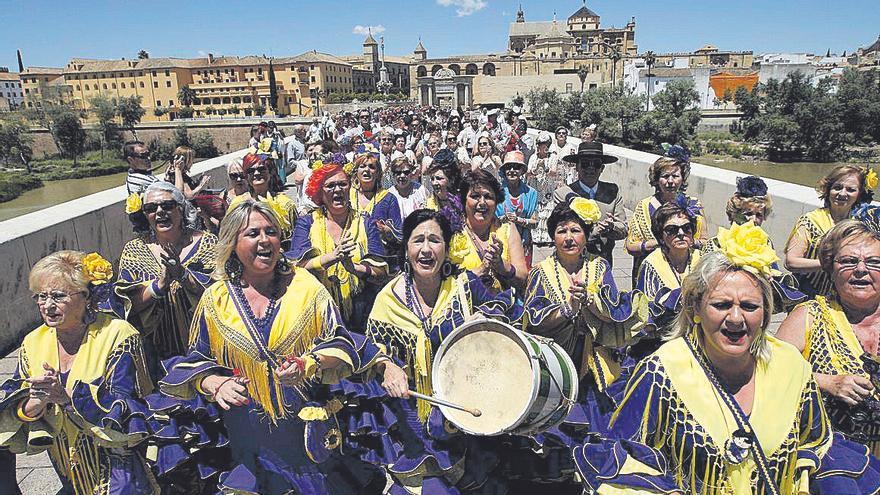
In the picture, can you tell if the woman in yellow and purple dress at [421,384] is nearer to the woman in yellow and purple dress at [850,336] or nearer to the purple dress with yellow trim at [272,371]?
the purple dress with yellow trim at [272,371]

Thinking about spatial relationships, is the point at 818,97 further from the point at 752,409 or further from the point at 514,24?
the point at 514,24

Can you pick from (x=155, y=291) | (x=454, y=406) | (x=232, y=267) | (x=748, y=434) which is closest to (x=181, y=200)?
(x=155, y=291)

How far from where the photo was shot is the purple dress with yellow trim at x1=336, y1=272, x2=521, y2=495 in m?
2.69

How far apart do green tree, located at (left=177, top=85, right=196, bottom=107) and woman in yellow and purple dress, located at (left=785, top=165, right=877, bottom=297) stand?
88.7 meters

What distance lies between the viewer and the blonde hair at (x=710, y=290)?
2010 millimetres

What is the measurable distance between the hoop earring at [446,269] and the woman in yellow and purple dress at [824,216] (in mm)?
2542

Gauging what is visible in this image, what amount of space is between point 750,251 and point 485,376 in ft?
3.68

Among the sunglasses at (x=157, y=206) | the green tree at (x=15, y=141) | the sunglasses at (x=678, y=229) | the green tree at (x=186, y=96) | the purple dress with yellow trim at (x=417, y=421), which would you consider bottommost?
the purple dress with yellow trim at (x=417, y=421)

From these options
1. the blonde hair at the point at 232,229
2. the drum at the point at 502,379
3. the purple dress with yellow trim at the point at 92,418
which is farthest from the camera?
the blonde hair at the point at 232,229

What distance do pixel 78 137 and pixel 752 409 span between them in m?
71.4

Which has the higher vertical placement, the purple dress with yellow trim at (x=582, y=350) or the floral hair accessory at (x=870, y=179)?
the floral hair accessory at (x=870, y=179)

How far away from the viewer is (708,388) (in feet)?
6.57

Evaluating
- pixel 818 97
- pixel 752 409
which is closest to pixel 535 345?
pixel 752 409

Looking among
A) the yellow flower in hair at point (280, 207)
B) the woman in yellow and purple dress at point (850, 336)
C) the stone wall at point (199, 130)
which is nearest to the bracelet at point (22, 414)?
the yellow flower in hair at point (280, 207)
